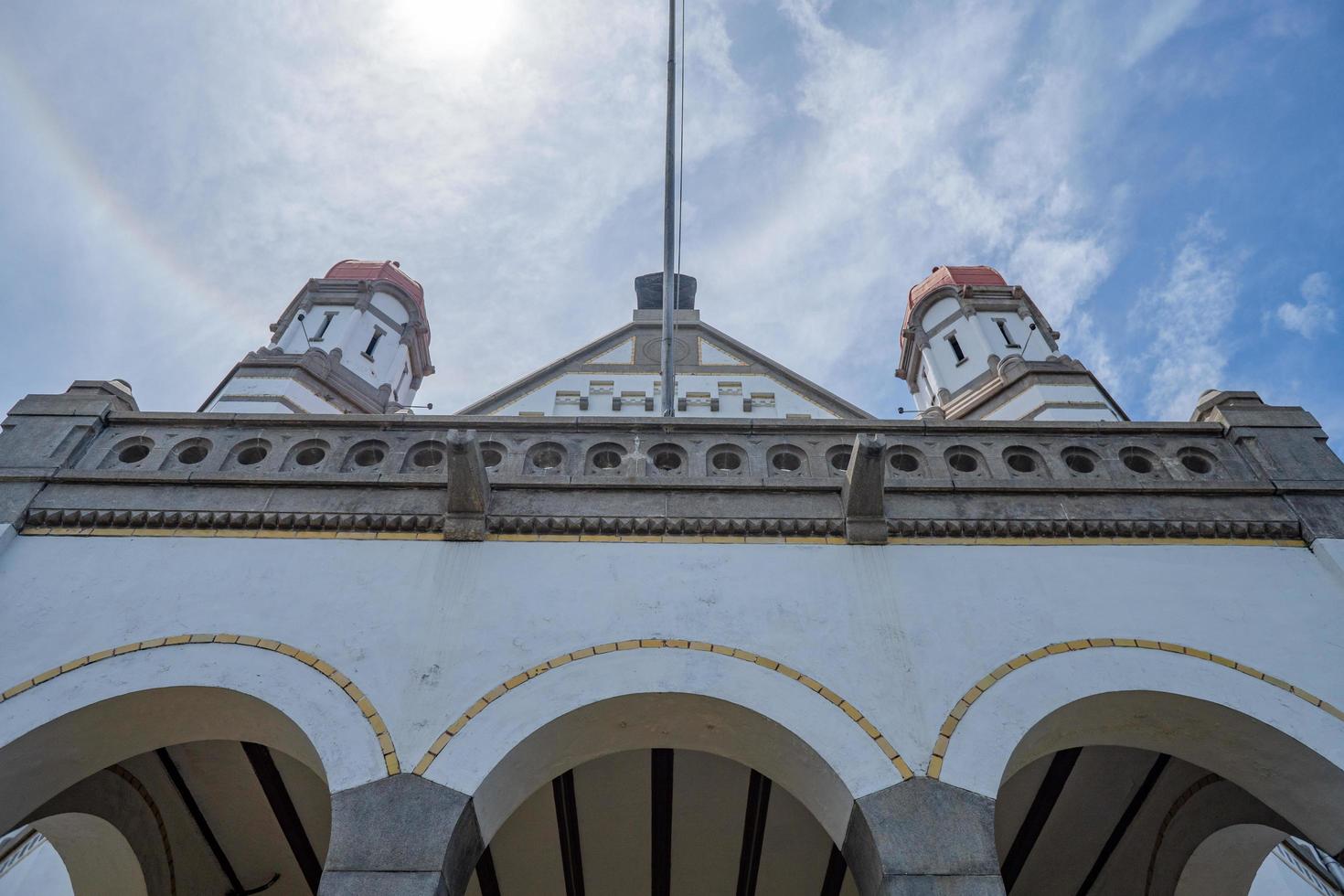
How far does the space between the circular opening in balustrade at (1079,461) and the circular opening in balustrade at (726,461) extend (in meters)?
2.86

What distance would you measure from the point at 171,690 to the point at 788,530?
449 cm

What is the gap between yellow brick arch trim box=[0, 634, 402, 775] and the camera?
18.9 ft

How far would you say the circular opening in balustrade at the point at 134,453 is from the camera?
784 centimetres

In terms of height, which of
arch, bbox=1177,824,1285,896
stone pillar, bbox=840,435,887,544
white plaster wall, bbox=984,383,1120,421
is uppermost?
white plaster wall, bbox=984,383,1120,421

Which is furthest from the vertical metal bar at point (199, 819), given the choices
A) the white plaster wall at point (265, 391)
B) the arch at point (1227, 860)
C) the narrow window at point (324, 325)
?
the arch at point (1227, 860)

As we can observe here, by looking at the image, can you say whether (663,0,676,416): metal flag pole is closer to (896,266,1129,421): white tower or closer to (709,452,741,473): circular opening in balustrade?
(709,452,741,473): circular opening in balustrade

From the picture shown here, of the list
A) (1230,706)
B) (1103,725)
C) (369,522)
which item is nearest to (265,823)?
(369,522)

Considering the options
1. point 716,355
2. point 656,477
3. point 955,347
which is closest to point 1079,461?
point 656,477

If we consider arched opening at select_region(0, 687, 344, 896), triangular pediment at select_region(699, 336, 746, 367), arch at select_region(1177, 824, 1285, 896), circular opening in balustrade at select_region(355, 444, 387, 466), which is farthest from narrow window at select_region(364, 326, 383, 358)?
arch at select_region(1177, 824, 1285, 896)

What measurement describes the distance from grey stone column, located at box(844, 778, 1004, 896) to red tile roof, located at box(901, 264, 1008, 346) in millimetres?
10236

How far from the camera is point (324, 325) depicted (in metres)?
13.0

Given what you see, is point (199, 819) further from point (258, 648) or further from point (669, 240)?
point (669, 240)

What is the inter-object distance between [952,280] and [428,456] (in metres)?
9.78

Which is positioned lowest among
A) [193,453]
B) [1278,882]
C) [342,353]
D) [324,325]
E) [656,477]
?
[1278,882]
